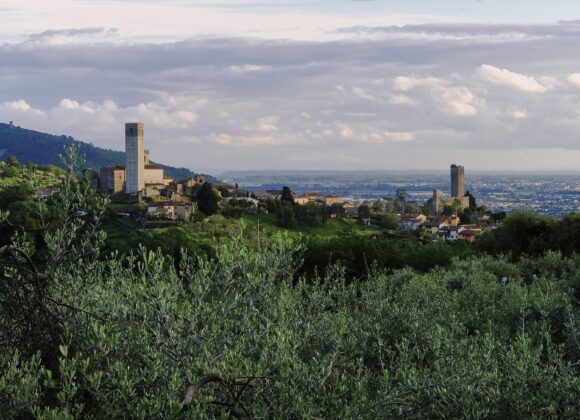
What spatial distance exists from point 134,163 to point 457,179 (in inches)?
3433

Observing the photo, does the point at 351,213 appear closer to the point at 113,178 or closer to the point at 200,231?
the point at 200,231

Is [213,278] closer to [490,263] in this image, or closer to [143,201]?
[490,263]

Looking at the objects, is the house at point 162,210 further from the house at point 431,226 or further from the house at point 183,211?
the house at point 431,226

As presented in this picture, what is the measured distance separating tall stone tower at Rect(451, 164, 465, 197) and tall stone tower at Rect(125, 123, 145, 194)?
80.3 metres

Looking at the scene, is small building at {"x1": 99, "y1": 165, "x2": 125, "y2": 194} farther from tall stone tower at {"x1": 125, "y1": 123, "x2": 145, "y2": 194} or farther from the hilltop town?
tall stone tower at {"x1": 125, "y1": 123, "x2": 145, "y2": 194}

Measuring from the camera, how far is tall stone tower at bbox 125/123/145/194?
358 feet

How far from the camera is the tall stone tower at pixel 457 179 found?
167125 mm

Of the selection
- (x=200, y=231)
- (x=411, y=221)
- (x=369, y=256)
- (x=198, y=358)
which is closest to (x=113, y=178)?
(x=200, y=231)

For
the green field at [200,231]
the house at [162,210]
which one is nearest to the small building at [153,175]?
the green field at [200,231]

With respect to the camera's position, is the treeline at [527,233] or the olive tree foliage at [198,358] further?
the treeline at [527,233]

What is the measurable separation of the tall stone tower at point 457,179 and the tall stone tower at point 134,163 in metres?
80.3

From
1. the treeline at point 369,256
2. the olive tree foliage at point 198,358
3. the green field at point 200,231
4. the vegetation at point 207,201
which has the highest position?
the olive tree foliage at point 198,358

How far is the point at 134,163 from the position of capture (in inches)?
4341

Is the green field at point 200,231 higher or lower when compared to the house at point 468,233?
higher
